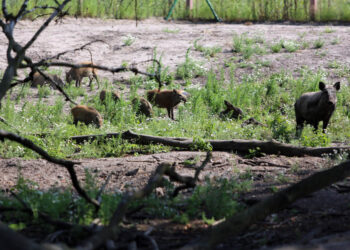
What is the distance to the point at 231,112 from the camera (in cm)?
1071

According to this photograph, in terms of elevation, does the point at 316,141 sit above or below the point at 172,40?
below

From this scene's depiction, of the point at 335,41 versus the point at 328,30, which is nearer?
the point at 335,41

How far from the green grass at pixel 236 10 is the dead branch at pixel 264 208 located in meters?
14.3

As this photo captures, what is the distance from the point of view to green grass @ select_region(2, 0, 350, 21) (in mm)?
18391

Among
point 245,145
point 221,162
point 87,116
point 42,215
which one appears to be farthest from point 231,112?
point 42,215

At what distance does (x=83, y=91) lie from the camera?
12156 mm

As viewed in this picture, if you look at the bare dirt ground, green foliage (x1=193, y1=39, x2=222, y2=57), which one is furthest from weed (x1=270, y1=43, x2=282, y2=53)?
green foliage (x1=193, y1=39, x2=222, y2=57)

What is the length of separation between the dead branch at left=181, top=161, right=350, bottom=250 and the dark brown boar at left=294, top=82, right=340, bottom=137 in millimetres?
5048

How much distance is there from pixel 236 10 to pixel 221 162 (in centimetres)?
1315

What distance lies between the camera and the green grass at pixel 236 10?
18391 millimetres

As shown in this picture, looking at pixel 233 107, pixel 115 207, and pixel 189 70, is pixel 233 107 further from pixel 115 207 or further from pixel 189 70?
pixel 115 207

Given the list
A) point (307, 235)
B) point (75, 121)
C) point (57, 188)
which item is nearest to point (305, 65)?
point (75, 121)

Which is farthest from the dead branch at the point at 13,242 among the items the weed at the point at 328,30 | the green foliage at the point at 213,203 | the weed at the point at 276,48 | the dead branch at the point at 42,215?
the weed at the point at 328,30

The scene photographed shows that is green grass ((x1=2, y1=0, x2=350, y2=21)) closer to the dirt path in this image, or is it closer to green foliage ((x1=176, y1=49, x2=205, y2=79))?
the dirt path
